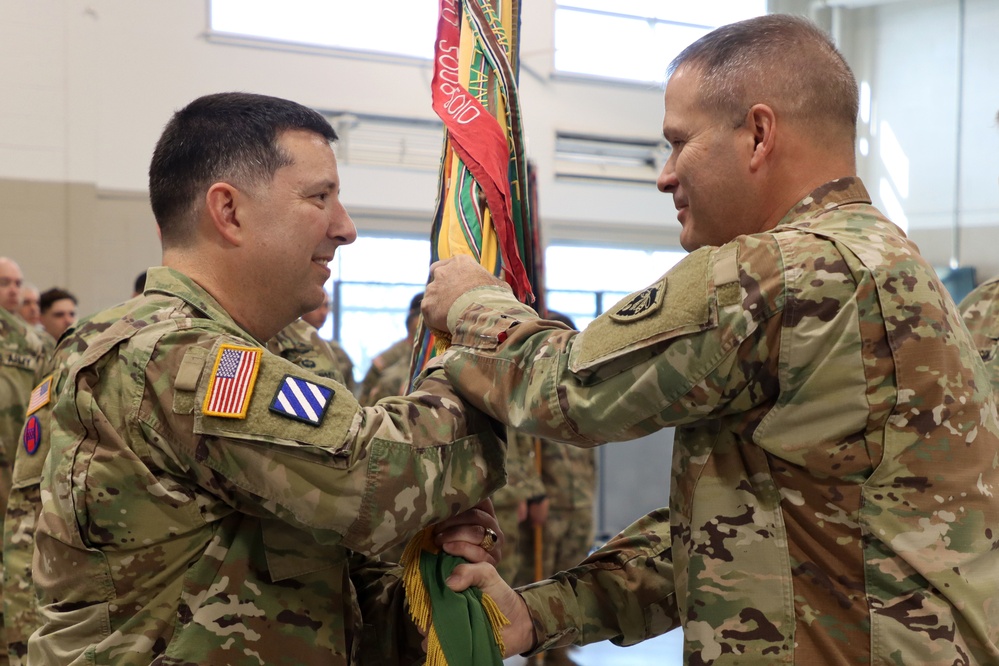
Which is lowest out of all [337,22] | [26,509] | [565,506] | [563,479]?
[565,506]

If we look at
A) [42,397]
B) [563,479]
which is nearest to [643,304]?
[42,397]

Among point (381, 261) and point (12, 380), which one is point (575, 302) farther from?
point (12, 380)

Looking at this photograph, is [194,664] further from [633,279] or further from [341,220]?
[633,279]

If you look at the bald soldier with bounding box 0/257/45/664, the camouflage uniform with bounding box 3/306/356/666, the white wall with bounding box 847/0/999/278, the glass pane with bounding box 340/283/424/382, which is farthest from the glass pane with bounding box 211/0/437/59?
the camouflage uniform with bounding box 3/306/356/666

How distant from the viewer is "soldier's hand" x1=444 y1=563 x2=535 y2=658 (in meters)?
1.57

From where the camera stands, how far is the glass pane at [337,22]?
8380 mm

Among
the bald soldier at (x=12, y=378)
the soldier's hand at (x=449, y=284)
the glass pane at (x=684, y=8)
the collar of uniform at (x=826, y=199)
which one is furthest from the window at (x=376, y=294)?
the collar of uniform at (x=826, y=199)

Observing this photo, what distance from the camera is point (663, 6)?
9938 mm

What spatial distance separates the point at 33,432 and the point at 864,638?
4.90 ft

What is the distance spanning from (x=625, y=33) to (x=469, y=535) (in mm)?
9055

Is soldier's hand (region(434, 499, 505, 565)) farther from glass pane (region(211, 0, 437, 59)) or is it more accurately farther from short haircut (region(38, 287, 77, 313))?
glass pane (region(211, 0, 437, 59))

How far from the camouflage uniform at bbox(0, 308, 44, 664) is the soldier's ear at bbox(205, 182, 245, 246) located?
3141 mm

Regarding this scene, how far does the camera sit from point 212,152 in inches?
64.9

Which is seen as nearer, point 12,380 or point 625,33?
point 12,380
